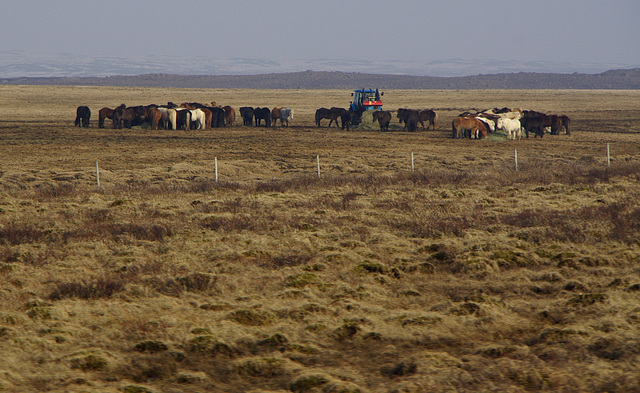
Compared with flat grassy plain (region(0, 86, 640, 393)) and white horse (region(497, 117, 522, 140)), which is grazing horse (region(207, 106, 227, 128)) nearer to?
white horse (region(497, 117, 522, 140))

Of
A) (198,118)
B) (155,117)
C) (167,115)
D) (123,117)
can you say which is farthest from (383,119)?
(123,117)

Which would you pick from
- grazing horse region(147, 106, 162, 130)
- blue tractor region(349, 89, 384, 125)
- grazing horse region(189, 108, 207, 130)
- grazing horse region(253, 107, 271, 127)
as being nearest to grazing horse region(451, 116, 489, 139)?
blue tractor region(349, 89, 384, 125)

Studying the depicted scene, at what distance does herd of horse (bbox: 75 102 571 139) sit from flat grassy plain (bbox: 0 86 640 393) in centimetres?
1599

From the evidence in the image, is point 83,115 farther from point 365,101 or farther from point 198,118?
point 365,101

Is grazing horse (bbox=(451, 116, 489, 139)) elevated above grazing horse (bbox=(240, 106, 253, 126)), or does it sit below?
below

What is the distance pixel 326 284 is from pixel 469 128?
95.4 ft

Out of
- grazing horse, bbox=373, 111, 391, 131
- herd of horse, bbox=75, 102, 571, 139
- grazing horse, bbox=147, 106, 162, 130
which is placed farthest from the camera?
grazing horse, bbox=373, 111, 391, 131

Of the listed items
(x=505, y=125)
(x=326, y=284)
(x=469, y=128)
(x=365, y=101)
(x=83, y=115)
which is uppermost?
(x=365, y=101)

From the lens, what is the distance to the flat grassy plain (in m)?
6.80

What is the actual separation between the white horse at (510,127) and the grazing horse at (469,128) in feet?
3.37

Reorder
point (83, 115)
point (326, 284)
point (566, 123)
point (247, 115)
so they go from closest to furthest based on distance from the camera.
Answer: point (326, 284)
point (566, 123)
point (83, 115)
point (247, 115)

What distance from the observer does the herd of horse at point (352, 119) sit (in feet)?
124

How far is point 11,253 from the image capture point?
11.6 m

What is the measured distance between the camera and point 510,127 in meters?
37.8
